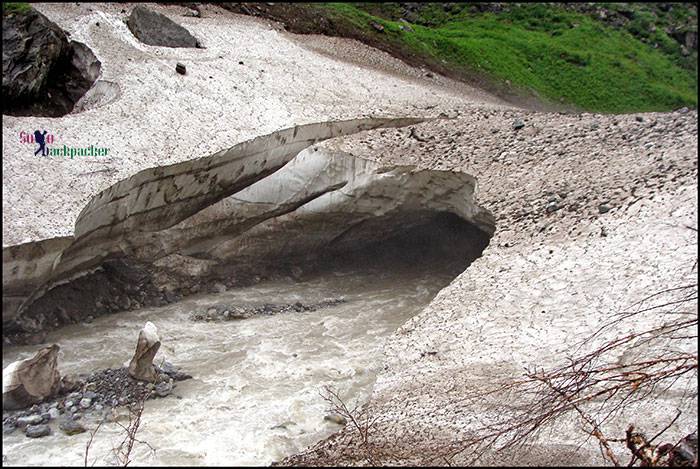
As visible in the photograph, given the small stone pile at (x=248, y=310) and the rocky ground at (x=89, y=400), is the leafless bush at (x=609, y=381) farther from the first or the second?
the small stone pile at (x=248, y=310)

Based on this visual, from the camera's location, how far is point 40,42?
34.8ft

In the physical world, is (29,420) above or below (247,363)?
below

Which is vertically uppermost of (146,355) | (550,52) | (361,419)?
(550,52)

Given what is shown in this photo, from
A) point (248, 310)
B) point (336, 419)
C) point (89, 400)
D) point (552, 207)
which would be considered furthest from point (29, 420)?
point (552, 207)

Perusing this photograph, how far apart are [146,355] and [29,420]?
127 centimetres

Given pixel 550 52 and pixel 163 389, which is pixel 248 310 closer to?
pixel 163 389

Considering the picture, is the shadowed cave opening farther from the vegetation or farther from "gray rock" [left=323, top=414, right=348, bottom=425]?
the vegetation

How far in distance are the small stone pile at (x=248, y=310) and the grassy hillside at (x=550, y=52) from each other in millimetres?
8077

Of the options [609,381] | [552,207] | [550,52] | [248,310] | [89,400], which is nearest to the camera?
[609,381]

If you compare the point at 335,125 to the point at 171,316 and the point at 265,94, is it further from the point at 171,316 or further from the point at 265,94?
the point at 171,316

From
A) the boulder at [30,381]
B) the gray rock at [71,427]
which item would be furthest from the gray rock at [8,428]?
the gray rock at [71,427]

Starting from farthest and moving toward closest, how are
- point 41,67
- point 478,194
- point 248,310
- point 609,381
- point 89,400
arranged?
point 41,67
point 248,310
point 478,194
point 89,400
point 609,381

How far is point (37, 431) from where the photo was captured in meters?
6.67

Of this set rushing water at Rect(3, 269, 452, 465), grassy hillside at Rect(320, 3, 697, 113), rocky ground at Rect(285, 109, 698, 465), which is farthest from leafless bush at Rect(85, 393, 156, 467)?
grassy hillside at Rect(320, 3, 697, 113)
